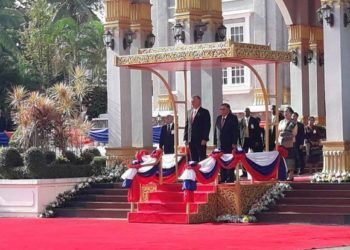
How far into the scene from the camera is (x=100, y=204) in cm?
2334

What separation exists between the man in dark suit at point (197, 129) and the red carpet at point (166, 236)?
7.45ft

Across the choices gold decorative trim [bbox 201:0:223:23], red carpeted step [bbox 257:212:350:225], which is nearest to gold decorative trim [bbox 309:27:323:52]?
gold decorative trim [bbox 201:0:223:23]

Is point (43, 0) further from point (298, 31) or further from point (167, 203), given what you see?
point (167, 203)

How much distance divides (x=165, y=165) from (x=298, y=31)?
10.3m

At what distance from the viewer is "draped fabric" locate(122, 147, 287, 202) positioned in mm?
20516

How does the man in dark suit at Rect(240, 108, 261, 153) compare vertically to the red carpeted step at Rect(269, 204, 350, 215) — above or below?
above

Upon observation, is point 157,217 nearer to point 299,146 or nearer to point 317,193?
point 317,193

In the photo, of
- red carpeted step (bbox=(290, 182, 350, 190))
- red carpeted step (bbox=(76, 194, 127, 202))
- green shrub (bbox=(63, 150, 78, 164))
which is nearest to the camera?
red carpeted step (bbox=(290, 182, 350, 190))

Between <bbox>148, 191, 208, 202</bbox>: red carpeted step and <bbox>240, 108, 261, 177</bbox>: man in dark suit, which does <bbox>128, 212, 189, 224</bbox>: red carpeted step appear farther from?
<bbox>240, 108, 261, 177</bbox>: man in dark suit

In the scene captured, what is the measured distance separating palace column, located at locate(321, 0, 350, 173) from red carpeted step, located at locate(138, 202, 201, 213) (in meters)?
3.40

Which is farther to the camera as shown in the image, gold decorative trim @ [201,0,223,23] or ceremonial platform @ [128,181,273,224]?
gold decorative trim @ [201,0,223,23]

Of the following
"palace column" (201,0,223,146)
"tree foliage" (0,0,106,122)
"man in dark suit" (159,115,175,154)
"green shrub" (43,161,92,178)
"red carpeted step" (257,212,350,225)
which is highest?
"tree foliage" (0,0,106,122)

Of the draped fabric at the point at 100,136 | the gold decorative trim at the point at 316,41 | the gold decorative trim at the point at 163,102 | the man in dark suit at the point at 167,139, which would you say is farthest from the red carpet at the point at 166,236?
the gold decorative trim at the point at 163,102

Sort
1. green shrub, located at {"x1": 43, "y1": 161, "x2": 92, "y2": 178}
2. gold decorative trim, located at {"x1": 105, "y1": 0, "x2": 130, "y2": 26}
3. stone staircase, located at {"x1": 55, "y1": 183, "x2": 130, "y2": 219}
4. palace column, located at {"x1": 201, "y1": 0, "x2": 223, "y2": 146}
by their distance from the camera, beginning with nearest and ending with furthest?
stone staircase, located at {"x1": 55, "y1": 183, "x2": 130, "y2": 219} → green shrub, located at {"x1": 43, "y1": 161, "x2": 92, "y2": 178} → palace column, located at {"x1": 201, "y1": 0, "x2": 223, "y2": 146} → gold decorative trim, located at {"x1": 105, "y1": 0, "x2": 130, "y2": 26}
